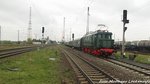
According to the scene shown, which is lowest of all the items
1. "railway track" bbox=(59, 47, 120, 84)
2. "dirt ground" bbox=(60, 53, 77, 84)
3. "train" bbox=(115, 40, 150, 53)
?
"dirt ground" bbox=(60, 53, 77, 84)

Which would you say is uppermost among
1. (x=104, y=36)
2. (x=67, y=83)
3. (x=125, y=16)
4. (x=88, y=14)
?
(x=88, y=14)

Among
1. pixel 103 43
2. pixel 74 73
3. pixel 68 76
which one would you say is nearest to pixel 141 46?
pixel 103 43

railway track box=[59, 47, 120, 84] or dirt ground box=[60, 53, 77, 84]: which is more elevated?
railway track box=[59, 47, 120, 84]

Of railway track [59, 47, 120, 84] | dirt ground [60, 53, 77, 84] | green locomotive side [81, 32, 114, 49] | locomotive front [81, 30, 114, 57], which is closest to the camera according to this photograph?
railway track [59, 47, 120, 84]

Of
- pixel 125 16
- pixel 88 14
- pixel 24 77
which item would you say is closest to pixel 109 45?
pixel 125 16

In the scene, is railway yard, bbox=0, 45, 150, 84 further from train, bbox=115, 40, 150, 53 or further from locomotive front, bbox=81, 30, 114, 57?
train, bbox=115, 40, 150, 53

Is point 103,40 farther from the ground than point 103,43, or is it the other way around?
point 103,40

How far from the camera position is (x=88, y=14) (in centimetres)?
6831

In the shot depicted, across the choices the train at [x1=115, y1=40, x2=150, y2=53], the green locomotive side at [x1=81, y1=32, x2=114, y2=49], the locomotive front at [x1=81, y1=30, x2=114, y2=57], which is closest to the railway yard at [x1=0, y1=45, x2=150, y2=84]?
the locomotive front at [x1=81, y1=30, x2=114, y2=57]

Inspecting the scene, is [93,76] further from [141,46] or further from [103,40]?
[141,46]

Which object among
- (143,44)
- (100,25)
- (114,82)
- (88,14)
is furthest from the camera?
(88,14)

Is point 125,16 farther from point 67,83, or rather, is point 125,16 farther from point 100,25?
point 67,83

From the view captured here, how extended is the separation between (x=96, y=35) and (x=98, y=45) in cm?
144

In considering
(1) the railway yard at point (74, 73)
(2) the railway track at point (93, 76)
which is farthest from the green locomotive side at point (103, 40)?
(2) the railway track at point (93, 76)
